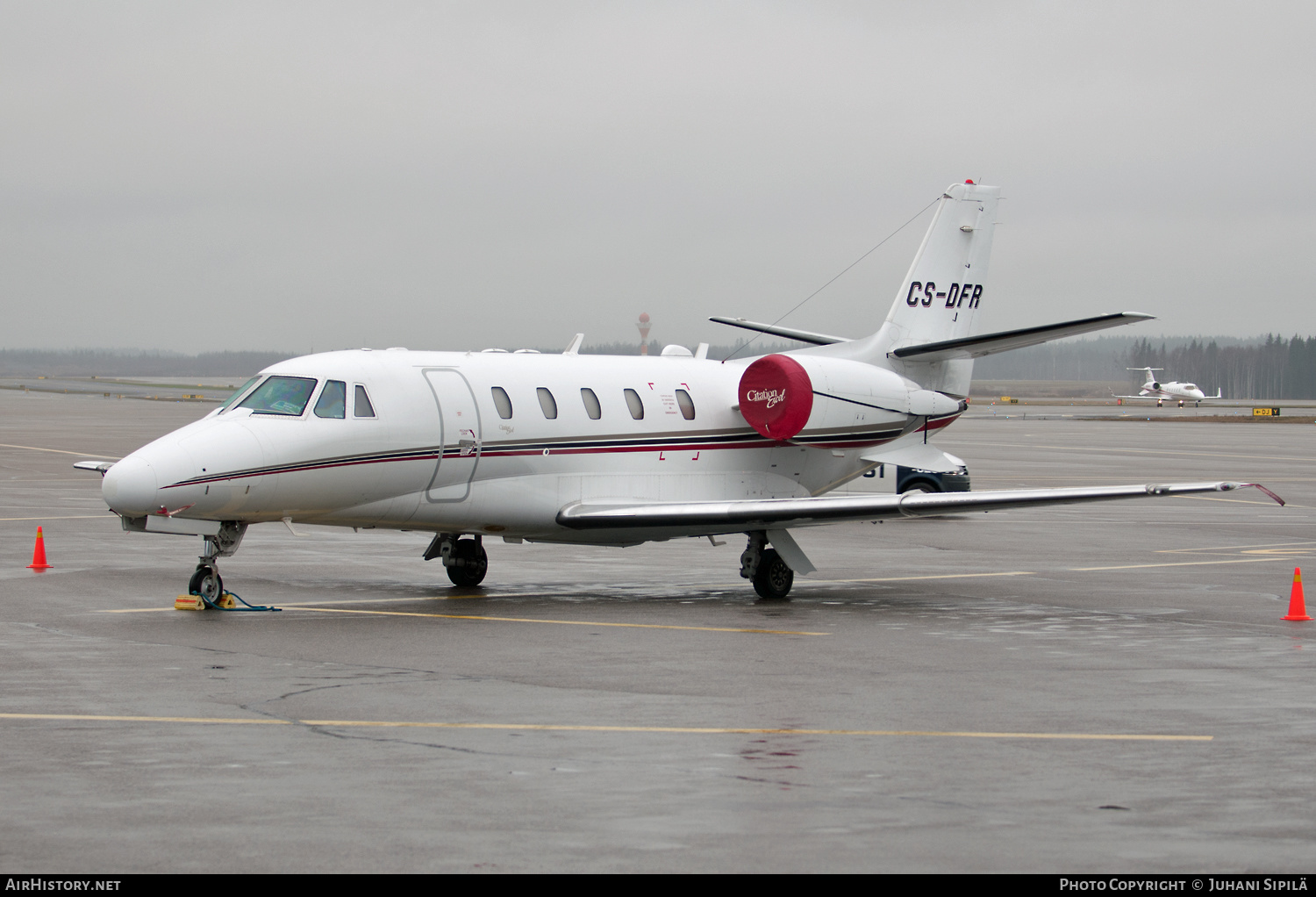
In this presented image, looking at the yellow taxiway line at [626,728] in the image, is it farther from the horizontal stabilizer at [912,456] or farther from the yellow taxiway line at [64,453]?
the yellow taxiway line at [64,453]

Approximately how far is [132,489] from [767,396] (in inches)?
340

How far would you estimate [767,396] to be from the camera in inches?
818

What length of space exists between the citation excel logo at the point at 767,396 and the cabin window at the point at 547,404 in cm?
307

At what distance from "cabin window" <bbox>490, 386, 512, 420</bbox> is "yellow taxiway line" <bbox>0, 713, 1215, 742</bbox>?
7.98 m

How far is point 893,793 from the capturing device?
28.6ft

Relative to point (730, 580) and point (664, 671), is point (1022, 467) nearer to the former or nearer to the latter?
point (730, 580)

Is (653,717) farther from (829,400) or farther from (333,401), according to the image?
(829,400)

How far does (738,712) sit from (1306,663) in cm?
590

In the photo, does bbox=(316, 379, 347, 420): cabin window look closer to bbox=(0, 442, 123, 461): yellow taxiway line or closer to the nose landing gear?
the nose landing gear

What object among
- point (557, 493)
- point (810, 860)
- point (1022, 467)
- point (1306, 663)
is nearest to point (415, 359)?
point (557, 493)

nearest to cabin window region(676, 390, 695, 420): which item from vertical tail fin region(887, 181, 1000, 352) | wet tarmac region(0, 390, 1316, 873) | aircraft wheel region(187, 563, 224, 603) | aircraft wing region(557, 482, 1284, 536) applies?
aircraft wing region(557, 482, 1284, 536)

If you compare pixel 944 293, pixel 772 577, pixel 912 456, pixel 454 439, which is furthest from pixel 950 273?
pixel 454 439

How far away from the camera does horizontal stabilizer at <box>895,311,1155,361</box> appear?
18844mm

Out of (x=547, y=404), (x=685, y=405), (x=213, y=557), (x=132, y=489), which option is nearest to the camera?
(x=132, y=489)
